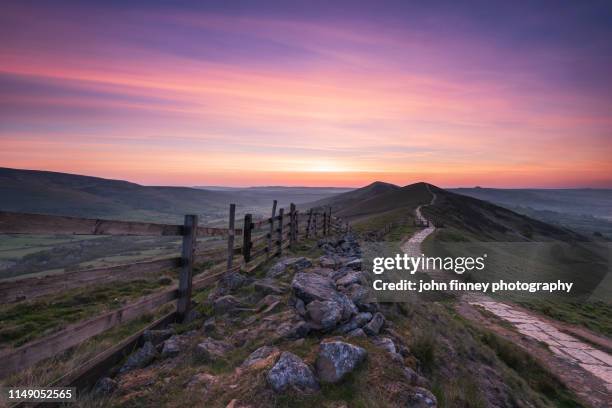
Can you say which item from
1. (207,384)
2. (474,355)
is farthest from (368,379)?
(474,355)

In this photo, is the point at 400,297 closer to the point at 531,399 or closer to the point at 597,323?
the point at 531,399

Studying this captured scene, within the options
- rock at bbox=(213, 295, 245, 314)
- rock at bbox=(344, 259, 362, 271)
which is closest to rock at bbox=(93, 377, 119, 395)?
rock at bbox=(213, 295, 245, 314)

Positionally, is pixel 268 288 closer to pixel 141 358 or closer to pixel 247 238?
pixel 141 358

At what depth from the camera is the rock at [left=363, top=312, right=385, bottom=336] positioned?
17.7 ft

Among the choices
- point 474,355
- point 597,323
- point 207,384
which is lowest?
point 597,323

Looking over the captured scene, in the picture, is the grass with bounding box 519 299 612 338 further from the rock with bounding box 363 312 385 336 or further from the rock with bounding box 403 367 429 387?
the rock with bounding box 403 367 429 387

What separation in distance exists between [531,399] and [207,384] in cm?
648

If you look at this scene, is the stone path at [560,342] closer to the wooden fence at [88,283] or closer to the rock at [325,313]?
the rock at [325,313]

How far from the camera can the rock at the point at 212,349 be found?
4.87m

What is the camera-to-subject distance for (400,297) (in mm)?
8211

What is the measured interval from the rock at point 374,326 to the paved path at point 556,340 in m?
6.56

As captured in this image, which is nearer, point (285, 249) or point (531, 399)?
point (531, 399)

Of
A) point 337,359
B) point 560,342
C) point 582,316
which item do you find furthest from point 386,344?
point 582,316

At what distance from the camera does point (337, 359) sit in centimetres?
424
